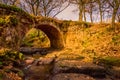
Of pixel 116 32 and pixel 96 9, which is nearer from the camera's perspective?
pixel 116 32

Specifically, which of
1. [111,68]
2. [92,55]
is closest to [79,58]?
[92,55]

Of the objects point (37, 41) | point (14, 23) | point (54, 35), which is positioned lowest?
point (37, 41)

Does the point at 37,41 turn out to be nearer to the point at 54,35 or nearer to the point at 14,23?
the point at 54,35

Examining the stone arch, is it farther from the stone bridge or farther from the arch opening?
the arch opening

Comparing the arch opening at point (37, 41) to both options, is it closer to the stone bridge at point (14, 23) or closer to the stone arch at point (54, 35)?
the stone arch at point (54, 35)

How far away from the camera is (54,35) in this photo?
3064cm

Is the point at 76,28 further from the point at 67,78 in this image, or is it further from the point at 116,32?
the point at 67,78

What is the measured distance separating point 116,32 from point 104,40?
6.28 ft

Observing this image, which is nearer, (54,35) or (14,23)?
(14,23)

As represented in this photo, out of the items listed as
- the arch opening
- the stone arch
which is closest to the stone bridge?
the stone arch

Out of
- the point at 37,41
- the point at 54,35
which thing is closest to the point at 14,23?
the point at 54,35

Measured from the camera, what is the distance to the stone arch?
28628 mm

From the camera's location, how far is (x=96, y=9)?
35.9 metres

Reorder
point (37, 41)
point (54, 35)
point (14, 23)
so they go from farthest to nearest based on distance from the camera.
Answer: point (37, 41), point (54, 35), point (14, 23)
